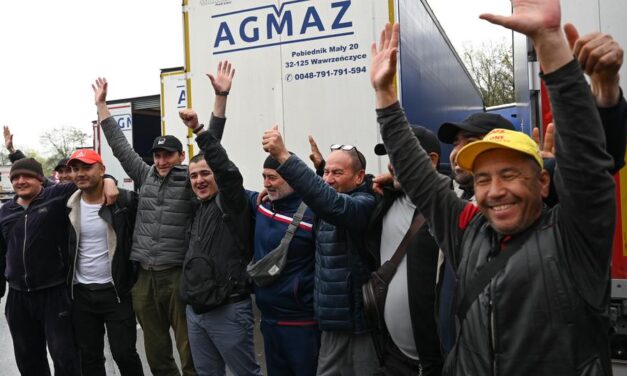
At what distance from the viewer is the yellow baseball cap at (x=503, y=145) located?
1.77m

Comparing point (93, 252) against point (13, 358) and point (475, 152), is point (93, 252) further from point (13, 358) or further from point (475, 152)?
point (475, 152)

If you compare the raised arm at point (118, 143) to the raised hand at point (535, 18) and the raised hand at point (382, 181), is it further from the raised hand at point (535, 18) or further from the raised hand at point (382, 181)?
the raised hand at point (535, 18)

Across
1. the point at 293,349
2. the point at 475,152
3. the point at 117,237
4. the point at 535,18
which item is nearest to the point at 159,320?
the point at 117,237

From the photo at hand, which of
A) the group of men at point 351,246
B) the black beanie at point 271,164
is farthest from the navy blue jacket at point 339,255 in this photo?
the black beanie at point 271,164

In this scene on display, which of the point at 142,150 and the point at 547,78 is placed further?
the point at 142,150

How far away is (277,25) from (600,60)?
168 inches

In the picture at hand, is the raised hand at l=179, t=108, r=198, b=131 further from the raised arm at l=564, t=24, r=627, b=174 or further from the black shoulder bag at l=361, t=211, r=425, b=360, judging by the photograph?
the raised arm at l=564, t=24, r=627, b=174

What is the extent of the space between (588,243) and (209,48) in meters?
4.85

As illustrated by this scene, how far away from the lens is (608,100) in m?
1.66

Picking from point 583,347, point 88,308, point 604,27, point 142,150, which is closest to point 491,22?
point 583,347

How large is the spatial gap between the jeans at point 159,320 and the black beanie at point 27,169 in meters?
1.39

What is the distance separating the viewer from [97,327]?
179 inches

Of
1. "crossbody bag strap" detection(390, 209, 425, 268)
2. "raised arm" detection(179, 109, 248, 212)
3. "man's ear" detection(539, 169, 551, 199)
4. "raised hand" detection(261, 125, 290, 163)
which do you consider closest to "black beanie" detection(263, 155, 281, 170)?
"raised arm" detection(179, 109, 248, 212)

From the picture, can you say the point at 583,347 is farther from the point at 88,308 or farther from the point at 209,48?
the point at 209,48
